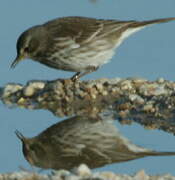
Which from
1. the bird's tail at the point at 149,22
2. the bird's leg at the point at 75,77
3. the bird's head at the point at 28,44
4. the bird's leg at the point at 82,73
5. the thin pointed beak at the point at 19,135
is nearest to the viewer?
the thin pointed beak at the point at 19,135

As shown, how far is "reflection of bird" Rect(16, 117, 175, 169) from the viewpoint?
9.79m

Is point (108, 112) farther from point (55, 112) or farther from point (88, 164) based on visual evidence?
point (88, 164)

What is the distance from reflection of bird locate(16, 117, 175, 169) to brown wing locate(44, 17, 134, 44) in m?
1.86

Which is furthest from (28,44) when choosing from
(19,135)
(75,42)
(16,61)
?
(19,135)

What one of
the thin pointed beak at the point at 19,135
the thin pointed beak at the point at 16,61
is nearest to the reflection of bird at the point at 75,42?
the thin pointed beak at the point at 16,61

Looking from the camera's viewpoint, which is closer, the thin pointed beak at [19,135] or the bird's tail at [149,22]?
the thin pointed beak at [19,135]

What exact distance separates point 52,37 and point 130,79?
4.09 ft

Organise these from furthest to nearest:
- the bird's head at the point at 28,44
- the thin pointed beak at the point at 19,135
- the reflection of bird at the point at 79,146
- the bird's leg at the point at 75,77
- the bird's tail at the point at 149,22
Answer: the bird's tail at the point at 149,22
the bird's leg at the point at 75,77
the bird's head at the point at 28,44
the thin pointed beak at the point at 19,135
the reflection of bird at the point at 79,146

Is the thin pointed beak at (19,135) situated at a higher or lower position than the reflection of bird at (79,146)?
higher

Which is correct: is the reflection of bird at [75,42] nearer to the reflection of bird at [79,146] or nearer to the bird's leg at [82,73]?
the bird's leg at [82,73]

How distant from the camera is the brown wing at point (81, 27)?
12945 millimetres

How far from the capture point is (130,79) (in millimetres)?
13195

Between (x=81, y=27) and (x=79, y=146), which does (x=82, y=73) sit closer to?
(x=81, y=27)

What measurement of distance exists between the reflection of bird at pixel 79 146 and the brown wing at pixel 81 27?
1.86 m
